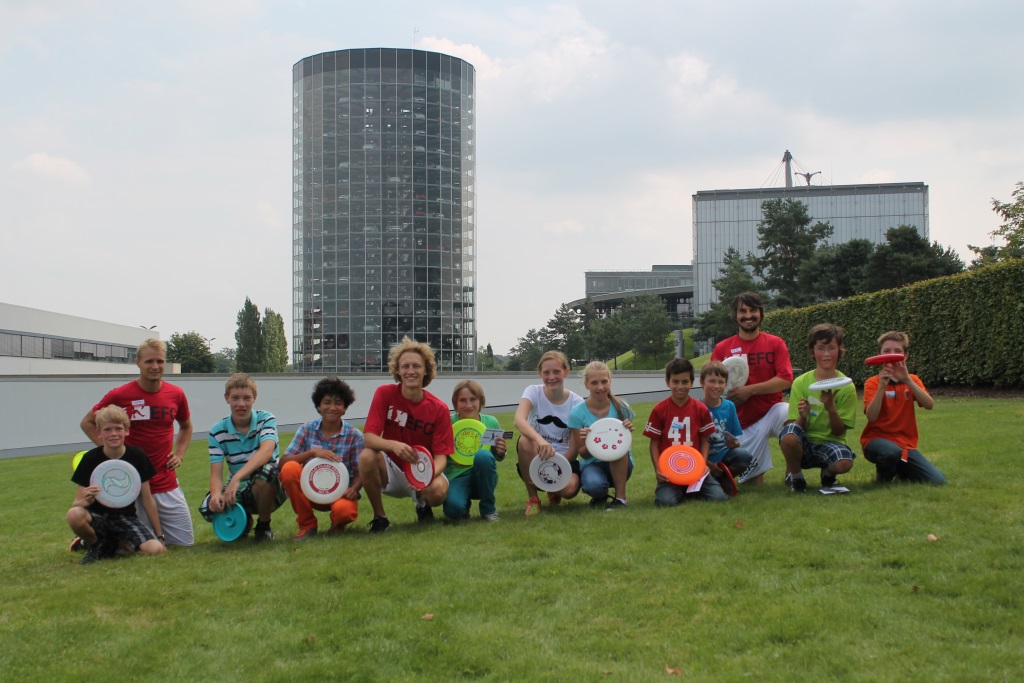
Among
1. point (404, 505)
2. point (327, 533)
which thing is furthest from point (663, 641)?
point (404, 505)

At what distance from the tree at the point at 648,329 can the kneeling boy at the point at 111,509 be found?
70.6 meters

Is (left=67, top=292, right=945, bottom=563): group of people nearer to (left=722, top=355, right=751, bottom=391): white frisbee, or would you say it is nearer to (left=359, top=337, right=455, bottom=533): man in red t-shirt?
(left=359, top=337, right=455, bottom=533): man in red t-shirt

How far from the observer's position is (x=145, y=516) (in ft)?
23.5

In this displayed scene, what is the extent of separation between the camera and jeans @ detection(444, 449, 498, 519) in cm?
731

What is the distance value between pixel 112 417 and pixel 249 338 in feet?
266

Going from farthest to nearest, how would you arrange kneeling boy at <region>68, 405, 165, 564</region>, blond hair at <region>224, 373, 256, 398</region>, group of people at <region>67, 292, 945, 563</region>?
blond hair at <region>224, 373, 256, 398</region> < group of people at <region>67, 292, 945, 563</region> < kneeling boy at <region>68, 405, 165, 564</region>

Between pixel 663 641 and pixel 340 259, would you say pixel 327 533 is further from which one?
pixel 340 259

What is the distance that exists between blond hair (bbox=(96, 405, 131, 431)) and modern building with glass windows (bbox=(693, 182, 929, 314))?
7845 centimetres

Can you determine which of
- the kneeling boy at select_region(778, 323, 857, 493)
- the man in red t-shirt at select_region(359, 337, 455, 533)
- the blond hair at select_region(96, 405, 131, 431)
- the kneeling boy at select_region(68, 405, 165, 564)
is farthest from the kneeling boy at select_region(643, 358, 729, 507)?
the blond hair at select_region(96, 405, 131, 431)

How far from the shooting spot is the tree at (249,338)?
8425 cm

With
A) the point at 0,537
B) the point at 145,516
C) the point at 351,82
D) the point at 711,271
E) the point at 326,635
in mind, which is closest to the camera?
the point at 326,635

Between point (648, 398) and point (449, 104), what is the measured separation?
45.6m

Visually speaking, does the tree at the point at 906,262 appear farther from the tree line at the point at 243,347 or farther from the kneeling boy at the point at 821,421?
the tree line at the point at 243,347

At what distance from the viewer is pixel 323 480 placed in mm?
6980
